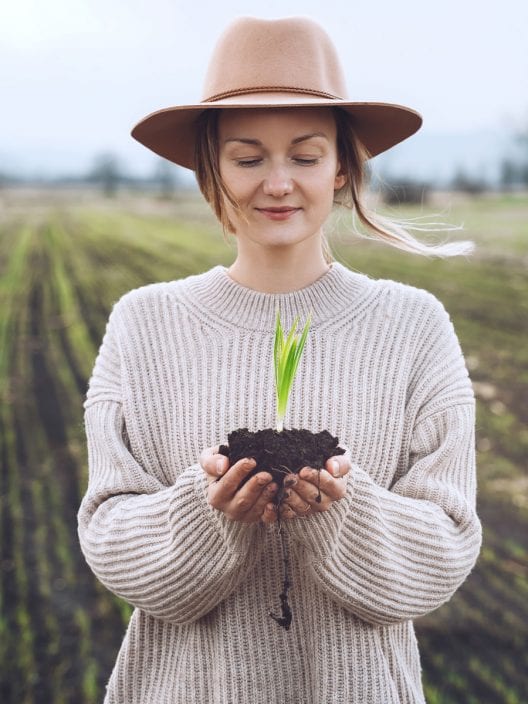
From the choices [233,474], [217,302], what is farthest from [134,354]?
[233,474]

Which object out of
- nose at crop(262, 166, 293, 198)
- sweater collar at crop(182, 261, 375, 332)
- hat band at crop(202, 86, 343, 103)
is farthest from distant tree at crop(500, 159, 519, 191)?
nose at crop(262, 166, 293, 198)

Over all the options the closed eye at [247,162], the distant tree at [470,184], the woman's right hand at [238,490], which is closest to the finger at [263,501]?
the woman's right hand at [238,490]

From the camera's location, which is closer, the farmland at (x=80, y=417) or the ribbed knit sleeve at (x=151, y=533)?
the ribbed knit sleeve at (x=151, y=533)

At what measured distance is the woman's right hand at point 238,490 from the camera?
125 centimetres

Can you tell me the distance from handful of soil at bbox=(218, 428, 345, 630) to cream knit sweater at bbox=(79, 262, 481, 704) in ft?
0.35

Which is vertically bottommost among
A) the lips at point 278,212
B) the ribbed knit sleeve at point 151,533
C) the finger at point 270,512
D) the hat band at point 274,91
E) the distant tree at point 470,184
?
the distant tree at point 470,184

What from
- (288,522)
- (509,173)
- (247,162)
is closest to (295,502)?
(288,522)

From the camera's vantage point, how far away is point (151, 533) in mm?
1488

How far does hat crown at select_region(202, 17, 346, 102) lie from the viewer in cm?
155

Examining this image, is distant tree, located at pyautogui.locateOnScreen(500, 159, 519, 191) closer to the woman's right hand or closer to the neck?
the neck

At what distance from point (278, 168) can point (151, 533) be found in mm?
747

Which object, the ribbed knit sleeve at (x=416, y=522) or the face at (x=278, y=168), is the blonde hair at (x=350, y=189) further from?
the ribbed knit sleeve at (x=416, y=522)

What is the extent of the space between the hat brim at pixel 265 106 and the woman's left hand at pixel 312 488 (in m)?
0.69

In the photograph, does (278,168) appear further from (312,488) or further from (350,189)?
(312,488)
